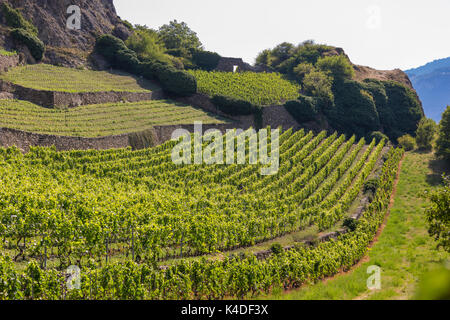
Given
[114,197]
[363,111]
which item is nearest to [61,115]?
[114,197]

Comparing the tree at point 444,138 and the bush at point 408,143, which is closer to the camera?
the tree at point 444,138

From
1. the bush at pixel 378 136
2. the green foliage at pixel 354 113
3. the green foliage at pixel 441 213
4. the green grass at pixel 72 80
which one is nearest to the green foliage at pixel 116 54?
the green grass at pixel 72 80

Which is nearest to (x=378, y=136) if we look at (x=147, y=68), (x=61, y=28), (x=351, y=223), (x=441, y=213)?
(x=351, y=223)

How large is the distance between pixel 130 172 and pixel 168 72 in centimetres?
2767

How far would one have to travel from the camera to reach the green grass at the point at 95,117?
103ft

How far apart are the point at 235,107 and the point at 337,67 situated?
26273mm

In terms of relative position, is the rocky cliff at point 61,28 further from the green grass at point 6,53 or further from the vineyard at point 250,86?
the vineyard at point 250,86

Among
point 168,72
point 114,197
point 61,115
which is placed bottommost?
point 114,197

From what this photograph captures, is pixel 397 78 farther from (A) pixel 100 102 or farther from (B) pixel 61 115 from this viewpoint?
(B) pixel 61 115

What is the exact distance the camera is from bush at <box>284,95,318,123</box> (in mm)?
53719

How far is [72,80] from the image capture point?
148ft

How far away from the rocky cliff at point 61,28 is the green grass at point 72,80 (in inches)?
139
